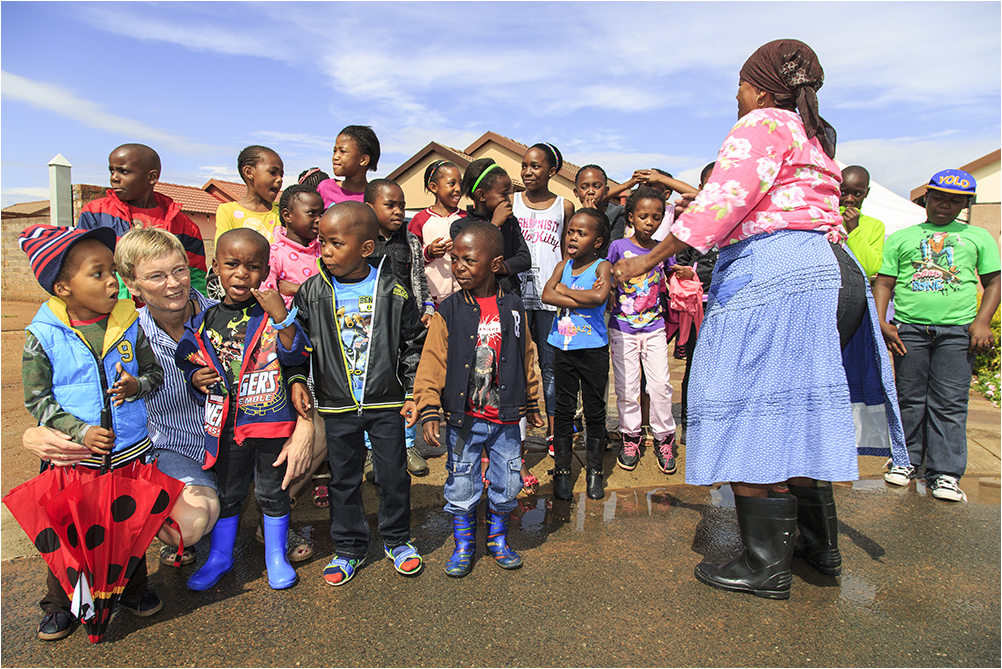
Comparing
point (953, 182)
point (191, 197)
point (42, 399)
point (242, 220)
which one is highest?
point (191, 197)

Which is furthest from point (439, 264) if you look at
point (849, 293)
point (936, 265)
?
point (936, 265)

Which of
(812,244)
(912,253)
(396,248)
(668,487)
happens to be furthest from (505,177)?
(912,253)

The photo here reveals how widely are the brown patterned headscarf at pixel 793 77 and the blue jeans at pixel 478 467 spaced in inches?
77.1

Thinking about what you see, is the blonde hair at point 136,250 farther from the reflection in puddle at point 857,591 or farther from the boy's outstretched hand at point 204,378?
the reflection in puddle at point 857,591

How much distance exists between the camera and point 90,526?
225 centimetres

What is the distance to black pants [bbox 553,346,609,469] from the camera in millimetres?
3834

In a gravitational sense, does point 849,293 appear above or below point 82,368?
above

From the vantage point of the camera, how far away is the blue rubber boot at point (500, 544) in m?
2.93

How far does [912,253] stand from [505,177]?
2.92m

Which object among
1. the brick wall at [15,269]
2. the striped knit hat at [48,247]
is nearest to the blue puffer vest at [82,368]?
the striped knit hat at [48,247]

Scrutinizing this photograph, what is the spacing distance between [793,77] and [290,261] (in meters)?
2.86

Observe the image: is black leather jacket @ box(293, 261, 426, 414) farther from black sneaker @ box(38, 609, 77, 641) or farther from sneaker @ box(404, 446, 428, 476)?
sneaker @ box(404, 446, 428, 476)

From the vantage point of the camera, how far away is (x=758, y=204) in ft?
8.63

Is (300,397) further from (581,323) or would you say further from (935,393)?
(935,393)
